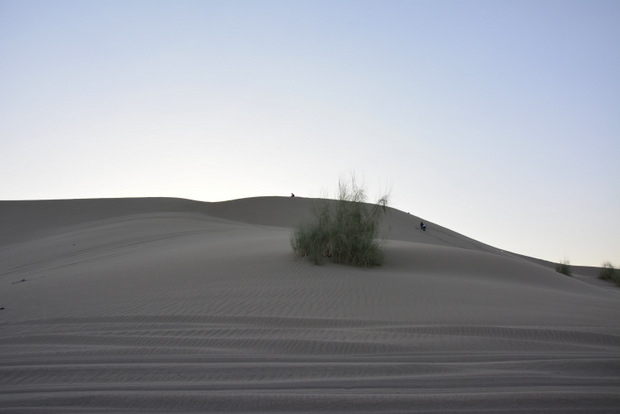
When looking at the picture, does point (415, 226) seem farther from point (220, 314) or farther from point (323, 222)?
point (220, 314)

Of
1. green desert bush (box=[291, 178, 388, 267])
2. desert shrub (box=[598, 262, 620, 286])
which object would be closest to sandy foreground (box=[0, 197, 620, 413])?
green desert bush (box=[291, 178, 388, 267])

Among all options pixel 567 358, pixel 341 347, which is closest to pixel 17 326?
pixel 341 347

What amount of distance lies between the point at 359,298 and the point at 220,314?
2858 mm

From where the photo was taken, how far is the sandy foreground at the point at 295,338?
4.66m

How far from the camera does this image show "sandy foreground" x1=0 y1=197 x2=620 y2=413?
15.3 ft

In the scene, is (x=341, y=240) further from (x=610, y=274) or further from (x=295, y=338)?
(x=610, y=274)

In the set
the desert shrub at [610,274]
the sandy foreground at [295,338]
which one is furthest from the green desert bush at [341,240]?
the desert shrub at [610,274]

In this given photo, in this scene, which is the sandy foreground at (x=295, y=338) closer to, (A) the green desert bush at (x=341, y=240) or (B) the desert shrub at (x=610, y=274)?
(A) the green desert bush at (x=341, y=240)

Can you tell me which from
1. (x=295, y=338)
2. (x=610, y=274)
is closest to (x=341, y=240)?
(x=295, y=338)

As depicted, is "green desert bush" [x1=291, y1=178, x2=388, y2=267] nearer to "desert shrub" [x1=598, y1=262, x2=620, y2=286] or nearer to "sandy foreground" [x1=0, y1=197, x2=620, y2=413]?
"sandy foreground" [x1=0, y1=197, x2=620, y2=413]

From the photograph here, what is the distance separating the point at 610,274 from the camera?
31.8 meters

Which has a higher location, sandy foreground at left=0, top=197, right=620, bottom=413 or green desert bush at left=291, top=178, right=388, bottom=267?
green desert bush at left=291, top=178, right=388, bottom=267

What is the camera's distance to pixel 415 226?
3903 centimetres

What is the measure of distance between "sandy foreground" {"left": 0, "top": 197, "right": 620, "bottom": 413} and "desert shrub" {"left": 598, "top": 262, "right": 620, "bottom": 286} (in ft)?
54.2
